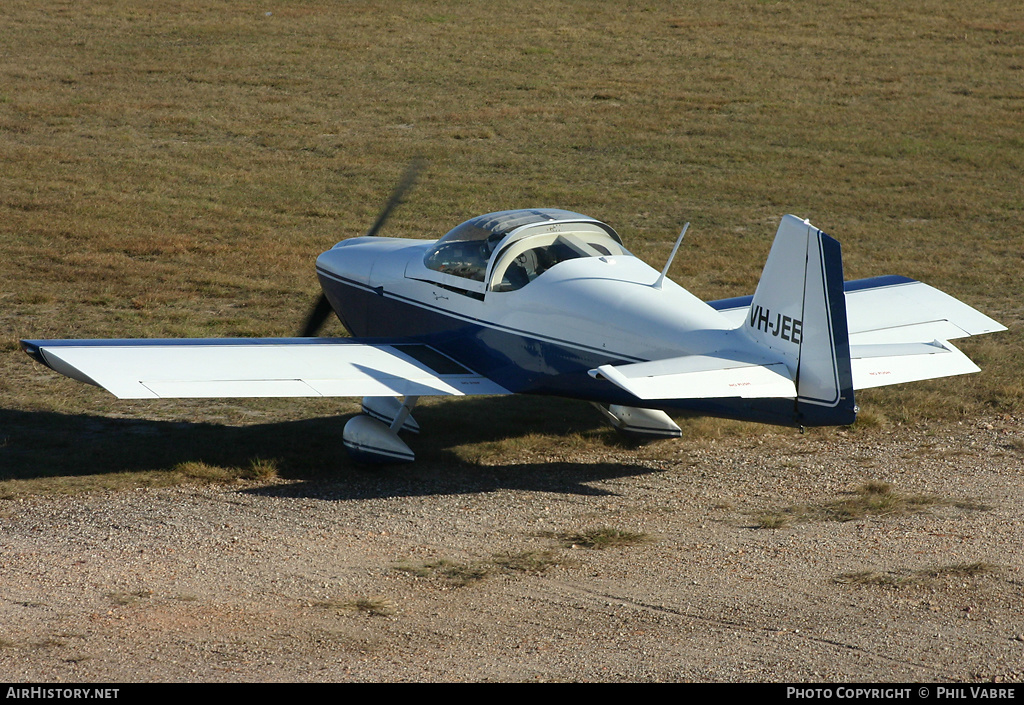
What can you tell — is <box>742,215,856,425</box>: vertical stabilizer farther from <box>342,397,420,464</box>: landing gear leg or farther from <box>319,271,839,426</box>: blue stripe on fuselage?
<box>342,397,420,464</box>: landing gear leg

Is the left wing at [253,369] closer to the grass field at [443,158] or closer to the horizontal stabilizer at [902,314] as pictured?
the grass field at [443,158]

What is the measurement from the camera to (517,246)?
1059cm

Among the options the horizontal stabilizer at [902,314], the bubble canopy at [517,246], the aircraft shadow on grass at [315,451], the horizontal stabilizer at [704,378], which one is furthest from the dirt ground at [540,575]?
the bubble canopy at [517,246]

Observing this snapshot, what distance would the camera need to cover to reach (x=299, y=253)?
18953 mm

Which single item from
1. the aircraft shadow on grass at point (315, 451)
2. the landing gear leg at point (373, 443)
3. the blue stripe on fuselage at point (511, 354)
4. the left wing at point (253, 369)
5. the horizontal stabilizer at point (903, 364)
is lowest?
the aircraft shadow on grass at point (315, 451)

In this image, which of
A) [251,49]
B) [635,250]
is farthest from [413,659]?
[251,49]

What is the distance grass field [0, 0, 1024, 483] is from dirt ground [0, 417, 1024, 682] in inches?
50.4

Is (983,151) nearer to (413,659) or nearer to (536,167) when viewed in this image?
(536,167)

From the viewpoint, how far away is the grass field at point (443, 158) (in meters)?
12.2

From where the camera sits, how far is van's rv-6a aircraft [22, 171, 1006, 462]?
28.2 ft

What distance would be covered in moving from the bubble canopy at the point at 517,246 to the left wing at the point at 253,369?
3.23 ft

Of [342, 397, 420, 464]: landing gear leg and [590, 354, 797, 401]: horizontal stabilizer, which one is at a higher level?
[590, 354, 797, 401]: horizontal stabilizer

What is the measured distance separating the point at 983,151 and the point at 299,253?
60.4 ft

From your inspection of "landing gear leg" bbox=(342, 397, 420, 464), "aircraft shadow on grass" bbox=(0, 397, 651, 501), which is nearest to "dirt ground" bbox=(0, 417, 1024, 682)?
"aircraft shadow on grass" bbox=(0, 397, 651, 501)
